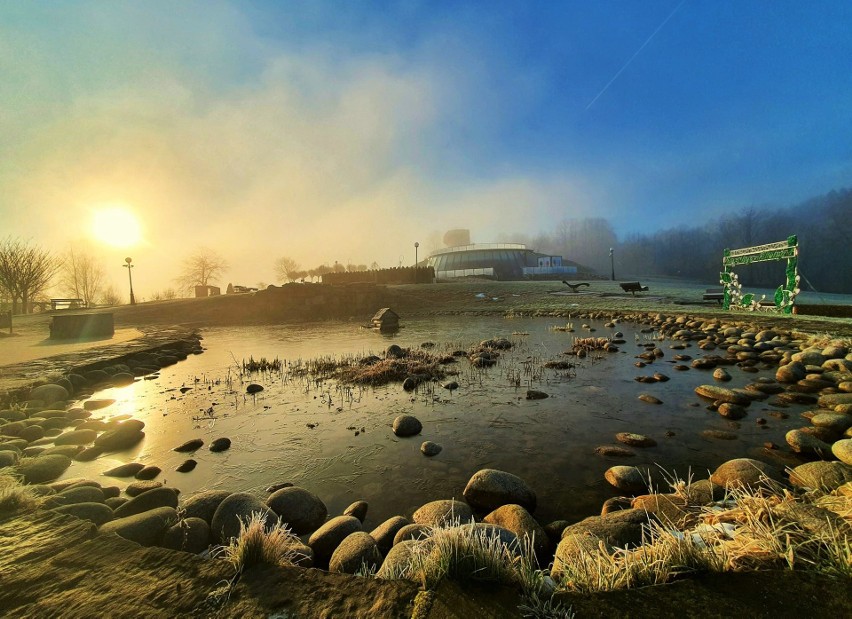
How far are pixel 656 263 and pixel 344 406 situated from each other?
152 m

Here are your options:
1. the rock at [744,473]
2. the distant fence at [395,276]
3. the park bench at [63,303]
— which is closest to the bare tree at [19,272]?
the park bench at [63,303]

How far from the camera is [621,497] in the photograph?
482 centimetres

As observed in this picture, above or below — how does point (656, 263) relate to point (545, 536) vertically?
above

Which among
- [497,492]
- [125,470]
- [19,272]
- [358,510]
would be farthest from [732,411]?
[19,272]

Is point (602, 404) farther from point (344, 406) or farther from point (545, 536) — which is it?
point (344, 406)

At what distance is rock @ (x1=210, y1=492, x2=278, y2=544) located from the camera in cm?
417

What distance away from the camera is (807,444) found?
5.84m

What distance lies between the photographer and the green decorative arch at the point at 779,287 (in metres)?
17.4

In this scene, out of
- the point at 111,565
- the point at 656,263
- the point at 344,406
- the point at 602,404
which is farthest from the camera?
the point at 656,263

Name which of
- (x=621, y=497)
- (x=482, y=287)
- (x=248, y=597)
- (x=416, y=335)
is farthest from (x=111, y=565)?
(x=482, y=287)

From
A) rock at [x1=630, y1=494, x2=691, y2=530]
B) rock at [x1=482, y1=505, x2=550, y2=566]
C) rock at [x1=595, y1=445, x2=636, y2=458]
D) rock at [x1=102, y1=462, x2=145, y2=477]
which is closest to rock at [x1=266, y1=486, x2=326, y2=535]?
rock at [x1=482, y1=505, x2=550, y2=566]

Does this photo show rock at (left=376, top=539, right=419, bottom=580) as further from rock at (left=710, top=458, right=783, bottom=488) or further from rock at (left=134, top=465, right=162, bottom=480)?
rock at (left=134, top=465, right=162, bottom=480)

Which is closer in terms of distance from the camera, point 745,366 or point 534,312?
point 745,366

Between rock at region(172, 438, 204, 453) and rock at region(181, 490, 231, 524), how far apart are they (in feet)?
9.66
